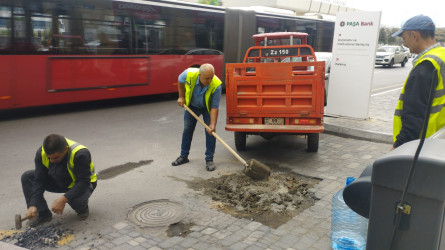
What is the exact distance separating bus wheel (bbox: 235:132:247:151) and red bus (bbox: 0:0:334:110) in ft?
17.6

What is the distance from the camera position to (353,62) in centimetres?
918

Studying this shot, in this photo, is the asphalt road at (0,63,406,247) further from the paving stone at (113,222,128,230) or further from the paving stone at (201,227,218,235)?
the paving stone at (201,227,218,235)

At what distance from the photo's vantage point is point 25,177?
162 inches

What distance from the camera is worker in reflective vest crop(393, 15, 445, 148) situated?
9.60ft

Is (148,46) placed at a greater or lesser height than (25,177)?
greater

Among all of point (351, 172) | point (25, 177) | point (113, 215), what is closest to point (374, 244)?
point (113, 215)

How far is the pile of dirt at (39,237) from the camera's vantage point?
359cm

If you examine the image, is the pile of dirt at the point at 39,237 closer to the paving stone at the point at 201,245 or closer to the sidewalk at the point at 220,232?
the sidewalk at the point at 220,232

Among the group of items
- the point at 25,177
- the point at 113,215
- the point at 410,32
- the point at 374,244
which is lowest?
the point at 113,215

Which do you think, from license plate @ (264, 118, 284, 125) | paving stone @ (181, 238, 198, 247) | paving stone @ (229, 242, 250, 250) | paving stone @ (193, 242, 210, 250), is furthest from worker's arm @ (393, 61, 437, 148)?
license plate @ (264, 118, 284, 125)

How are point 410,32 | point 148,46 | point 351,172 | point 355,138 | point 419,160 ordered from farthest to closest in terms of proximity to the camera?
point 148,46
point 355,138
point 351,172
point 410,32
point 419,160

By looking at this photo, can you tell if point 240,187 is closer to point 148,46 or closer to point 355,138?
point 355,138

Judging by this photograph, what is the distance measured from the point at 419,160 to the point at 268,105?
4707 millimetres

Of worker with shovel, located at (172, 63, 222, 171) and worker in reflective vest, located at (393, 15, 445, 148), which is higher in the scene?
worker in reflective vest, located at (393, 15, 445, 148)
